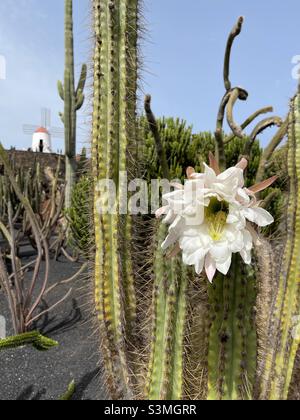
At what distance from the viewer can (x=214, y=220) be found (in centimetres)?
82

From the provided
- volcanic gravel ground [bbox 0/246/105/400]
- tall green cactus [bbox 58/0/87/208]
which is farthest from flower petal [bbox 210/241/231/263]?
tall green cactus [bbox 58/0/87/208]

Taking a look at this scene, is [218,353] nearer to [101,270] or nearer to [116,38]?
[101,270]

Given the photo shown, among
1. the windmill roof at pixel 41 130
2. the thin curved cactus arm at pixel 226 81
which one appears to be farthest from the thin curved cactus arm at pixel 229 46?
the windmill roof at pixel 41 130

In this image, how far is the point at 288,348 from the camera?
125cm

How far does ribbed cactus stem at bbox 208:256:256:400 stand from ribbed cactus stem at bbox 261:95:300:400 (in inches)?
12.1

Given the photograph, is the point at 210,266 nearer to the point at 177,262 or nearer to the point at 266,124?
the point at 177,262

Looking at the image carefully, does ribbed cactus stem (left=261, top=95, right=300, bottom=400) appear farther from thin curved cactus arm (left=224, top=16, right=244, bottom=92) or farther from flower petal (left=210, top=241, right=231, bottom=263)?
flower petal (left=210, top=241, right=231, bottom=263)

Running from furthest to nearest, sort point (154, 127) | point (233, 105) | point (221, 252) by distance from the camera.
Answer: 1. point (233, 105)
2. point (154, 127)
3. point (221, 252)

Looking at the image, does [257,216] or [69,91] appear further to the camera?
[69,91]

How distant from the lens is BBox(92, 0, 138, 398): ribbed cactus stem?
1.09m

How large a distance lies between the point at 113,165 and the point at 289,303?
80cm

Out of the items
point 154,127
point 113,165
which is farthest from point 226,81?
point 113,165

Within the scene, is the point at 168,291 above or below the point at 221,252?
below
